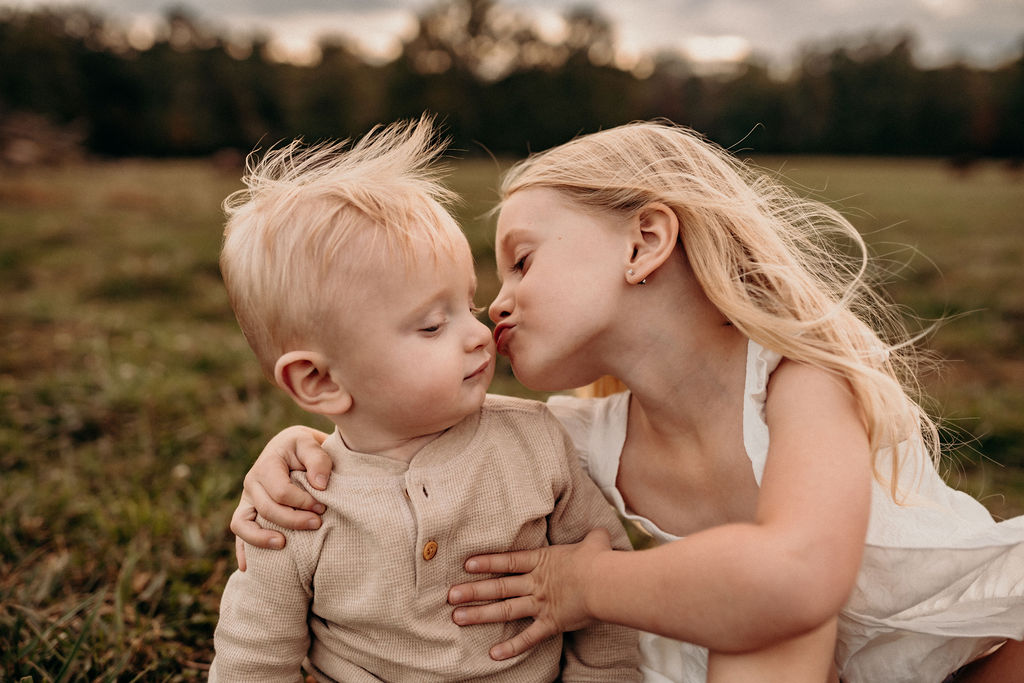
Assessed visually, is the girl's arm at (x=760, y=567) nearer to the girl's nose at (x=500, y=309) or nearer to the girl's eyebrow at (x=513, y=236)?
the girl's nose at (x=500, y=309)

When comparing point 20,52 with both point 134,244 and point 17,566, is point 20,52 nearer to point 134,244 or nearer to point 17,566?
point 134,244

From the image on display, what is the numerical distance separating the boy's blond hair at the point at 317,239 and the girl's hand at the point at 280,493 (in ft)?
0.62

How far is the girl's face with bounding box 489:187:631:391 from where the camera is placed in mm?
1771

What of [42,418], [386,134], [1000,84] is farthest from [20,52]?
[1000,84]

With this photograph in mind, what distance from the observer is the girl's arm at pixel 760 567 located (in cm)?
135

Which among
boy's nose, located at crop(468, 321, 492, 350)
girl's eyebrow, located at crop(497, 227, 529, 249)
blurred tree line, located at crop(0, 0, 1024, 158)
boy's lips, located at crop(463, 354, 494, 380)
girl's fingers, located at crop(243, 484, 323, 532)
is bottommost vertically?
blurred tree line, located at crop(0, 0, 1024, 158)

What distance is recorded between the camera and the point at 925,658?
180 centimetres

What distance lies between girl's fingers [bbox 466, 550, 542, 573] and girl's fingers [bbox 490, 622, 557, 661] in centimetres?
12

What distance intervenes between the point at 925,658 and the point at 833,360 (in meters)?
0.75

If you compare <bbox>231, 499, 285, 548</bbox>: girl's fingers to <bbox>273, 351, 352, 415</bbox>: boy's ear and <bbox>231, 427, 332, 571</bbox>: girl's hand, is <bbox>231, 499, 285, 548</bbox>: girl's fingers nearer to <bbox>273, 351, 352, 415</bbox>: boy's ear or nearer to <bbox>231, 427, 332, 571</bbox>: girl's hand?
<bbox>231, 427, 332, 571</bbox>: girl's hand

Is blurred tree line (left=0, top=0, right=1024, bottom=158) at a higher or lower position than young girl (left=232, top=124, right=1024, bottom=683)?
lower

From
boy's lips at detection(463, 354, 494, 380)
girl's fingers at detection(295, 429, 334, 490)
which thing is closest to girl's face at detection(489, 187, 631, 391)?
boy's lips at detection(463, 354, 494, 380)

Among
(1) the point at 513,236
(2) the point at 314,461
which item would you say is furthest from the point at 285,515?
(1) the point at 513,236

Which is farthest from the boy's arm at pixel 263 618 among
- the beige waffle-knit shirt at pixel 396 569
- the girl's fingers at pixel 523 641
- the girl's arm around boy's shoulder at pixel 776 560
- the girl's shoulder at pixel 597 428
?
the girl's shoulder at pixel 597 428
